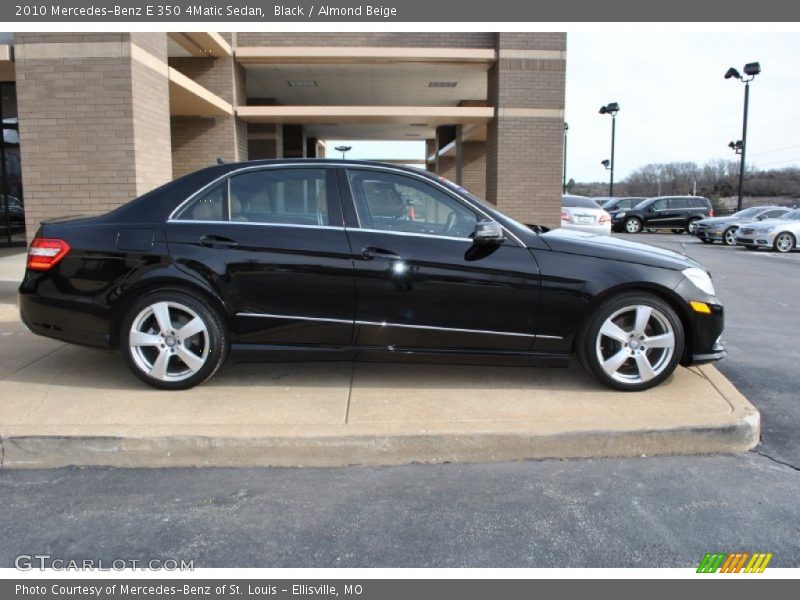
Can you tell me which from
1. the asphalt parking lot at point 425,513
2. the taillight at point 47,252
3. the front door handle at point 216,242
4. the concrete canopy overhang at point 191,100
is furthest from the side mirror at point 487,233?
the concrete canopy overhang at point 191,100

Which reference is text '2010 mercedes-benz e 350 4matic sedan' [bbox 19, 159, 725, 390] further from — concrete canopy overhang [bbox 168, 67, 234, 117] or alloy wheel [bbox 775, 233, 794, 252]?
alloy wheel [bbox 775, 233, 794, 252]

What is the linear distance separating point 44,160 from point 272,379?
5.24 m

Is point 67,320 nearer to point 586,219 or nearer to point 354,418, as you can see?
point 354,418

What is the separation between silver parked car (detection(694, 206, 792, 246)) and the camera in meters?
23.0

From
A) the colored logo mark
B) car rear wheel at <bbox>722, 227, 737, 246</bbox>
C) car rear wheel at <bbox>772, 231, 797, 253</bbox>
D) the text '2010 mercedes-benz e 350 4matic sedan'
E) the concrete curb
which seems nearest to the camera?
the colored logo mark

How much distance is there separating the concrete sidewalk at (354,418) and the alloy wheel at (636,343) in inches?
7.2

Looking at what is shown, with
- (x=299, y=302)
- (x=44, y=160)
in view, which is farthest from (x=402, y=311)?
(x=44, y=160)

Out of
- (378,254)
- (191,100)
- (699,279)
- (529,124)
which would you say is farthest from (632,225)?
(378,254)

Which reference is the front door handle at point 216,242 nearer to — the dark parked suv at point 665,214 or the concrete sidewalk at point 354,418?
the concrete sidewalk at point 354,418

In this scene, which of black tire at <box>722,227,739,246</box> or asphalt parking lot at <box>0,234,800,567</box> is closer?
asphalt parking lot at <box>0,234,800,567</box>

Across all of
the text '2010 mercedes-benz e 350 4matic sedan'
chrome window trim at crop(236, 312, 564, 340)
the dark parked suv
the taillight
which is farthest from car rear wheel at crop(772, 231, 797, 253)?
the taillight

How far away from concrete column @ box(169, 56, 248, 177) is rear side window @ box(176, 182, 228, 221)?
32.0 ft

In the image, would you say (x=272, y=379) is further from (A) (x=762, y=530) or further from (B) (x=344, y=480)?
(A) (x=762, y=530)

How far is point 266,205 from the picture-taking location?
4586 millimetres
